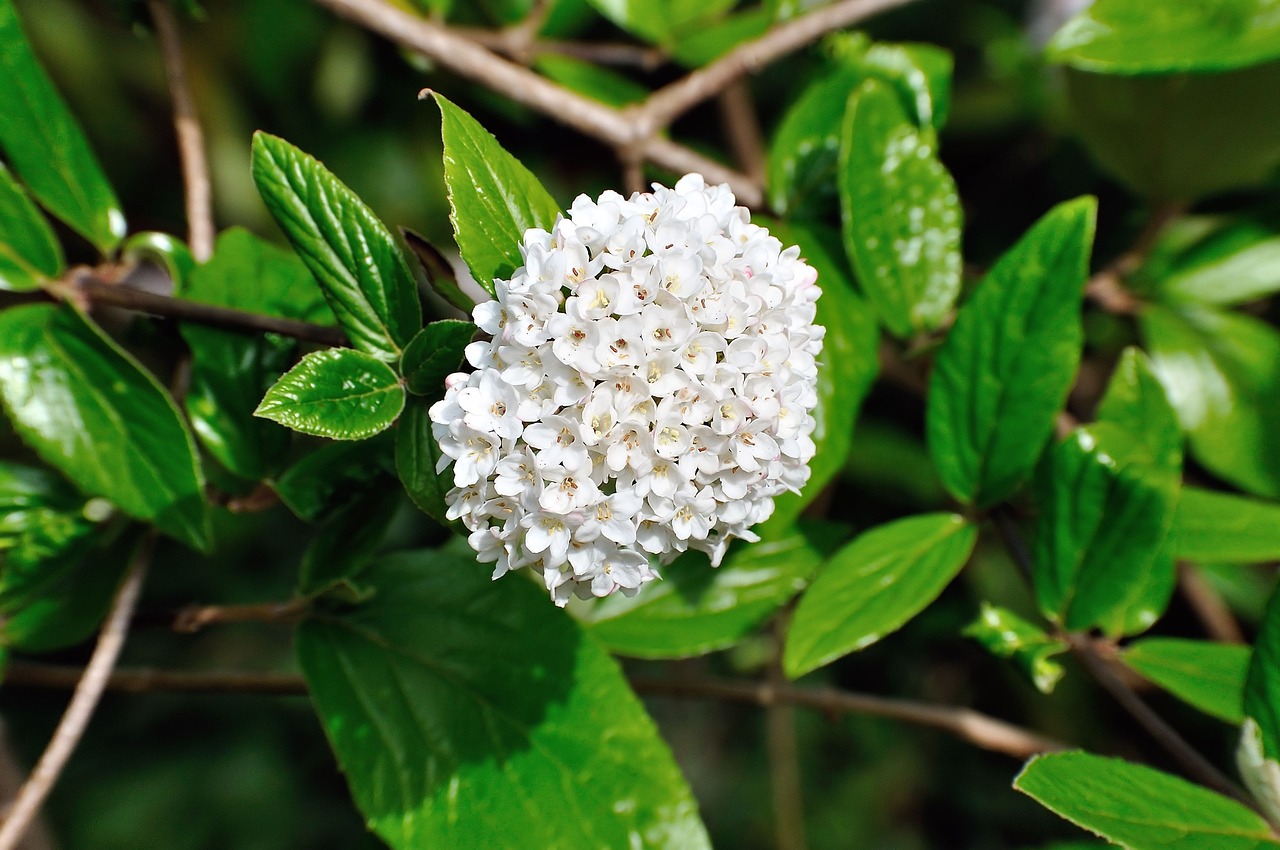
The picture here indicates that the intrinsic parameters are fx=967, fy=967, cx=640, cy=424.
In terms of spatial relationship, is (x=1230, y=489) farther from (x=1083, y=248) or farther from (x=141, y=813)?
(x=141, y=813)

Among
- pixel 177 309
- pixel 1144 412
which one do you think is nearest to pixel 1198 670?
pixel 1144 412

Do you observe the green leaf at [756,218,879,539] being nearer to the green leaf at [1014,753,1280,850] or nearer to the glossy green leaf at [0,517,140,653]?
the green leaf at [1014,753,1280,850]

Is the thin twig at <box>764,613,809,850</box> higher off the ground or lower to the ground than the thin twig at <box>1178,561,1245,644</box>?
lower

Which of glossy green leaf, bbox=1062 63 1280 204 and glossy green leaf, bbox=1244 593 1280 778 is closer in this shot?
glossy green leaf, bbox=1244 593 1280 778

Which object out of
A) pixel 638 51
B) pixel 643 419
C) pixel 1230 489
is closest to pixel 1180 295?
pixel 1230 489

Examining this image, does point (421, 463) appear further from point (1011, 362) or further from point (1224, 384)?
point (1224, 384)

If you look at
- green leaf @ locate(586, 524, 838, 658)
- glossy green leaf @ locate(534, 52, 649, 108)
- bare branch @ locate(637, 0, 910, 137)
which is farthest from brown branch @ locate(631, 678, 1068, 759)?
glossy green leaf @ locate(534, 52, 649, 108)

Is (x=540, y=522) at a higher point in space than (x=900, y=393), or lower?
higher
